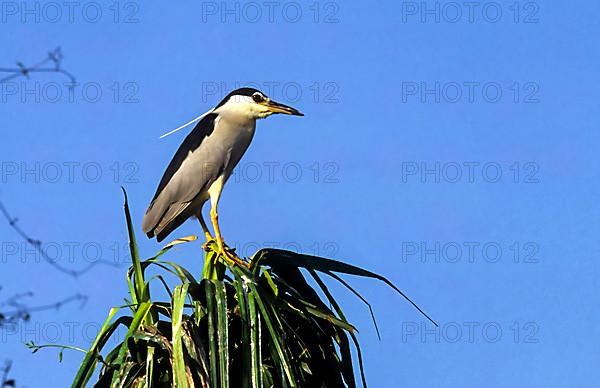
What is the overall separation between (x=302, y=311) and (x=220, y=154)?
204 centimetres

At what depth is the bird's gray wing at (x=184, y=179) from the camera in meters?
6.36

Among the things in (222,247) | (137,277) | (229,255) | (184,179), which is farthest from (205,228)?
(137,277)

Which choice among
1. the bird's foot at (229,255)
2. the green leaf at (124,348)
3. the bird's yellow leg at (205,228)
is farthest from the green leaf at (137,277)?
the bird's yellow leg at (205,228)

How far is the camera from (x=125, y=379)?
437 cm

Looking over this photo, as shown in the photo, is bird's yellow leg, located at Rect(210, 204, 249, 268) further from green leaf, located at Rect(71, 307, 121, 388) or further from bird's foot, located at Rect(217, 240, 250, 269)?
green leaf, located at Rect(71, 307, 121, 388)

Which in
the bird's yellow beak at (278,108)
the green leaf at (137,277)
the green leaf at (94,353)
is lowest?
the green leaf at (94,353)

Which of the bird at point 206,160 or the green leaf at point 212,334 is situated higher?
the bird at point 206,160

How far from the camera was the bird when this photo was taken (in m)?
6.38

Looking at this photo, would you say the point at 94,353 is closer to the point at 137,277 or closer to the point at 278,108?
the point at 137,277

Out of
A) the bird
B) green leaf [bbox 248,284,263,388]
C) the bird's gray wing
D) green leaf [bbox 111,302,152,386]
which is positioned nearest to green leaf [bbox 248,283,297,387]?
green leaf [bbox 248,284,263,388]

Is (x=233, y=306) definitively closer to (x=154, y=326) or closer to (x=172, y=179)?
(x=154, y=326)

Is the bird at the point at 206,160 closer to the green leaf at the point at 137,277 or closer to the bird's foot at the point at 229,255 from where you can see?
the bird's foot at the point at 229,255

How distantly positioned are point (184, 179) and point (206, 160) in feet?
0.60

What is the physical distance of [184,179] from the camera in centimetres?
650
